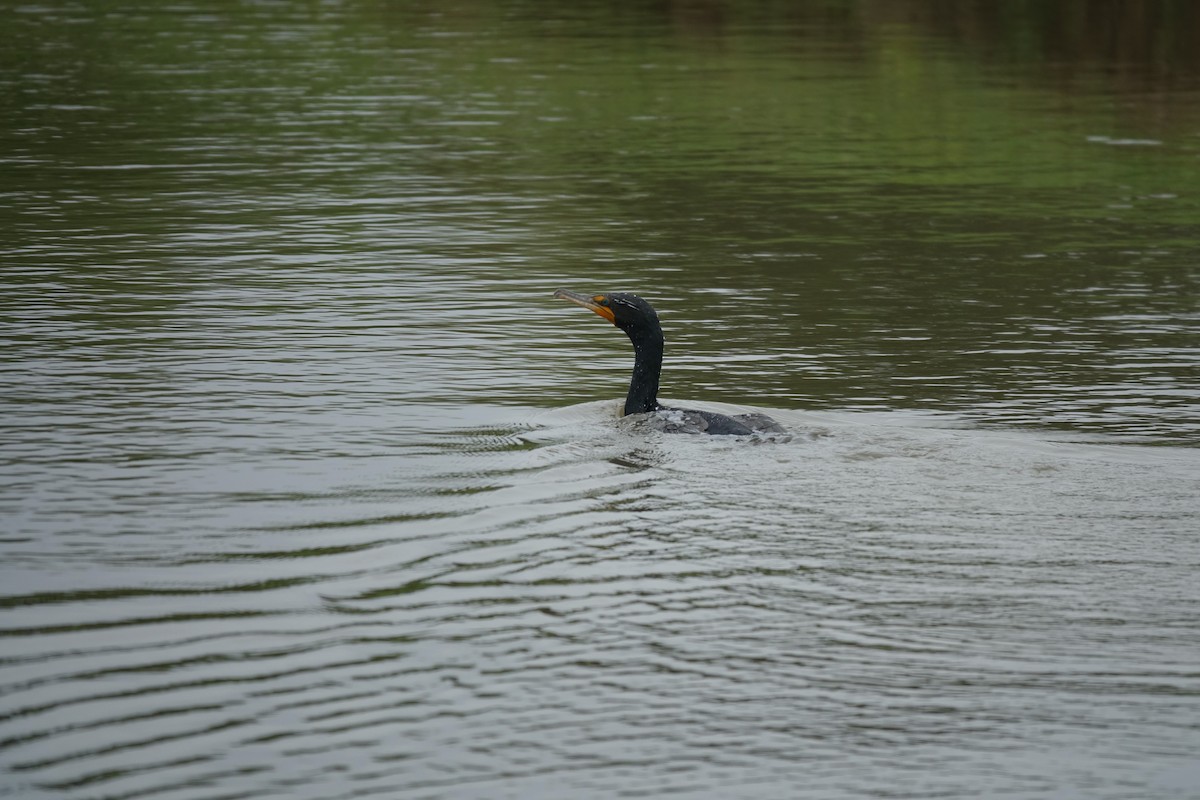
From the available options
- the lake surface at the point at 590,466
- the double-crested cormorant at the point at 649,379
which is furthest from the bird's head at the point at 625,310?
the lake surface at the point at 590,466

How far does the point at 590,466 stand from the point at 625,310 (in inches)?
85.6

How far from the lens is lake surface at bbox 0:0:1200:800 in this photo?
747 centimetres

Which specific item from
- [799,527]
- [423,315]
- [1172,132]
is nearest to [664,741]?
[799,527]

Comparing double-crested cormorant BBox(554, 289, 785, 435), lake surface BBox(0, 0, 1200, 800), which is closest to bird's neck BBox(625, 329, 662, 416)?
double-crested cormorant BBox(554, 289, 785, 435)

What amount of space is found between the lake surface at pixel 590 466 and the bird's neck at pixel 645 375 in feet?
0.93

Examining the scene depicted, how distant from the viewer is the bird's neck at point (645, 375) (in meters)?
13.2

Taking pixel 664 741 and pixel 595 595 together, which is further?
pixel 595 595

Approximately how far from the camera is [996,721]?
7.59 metres

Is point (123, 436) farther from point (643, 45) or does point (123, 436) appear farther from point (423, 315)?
point (643, 45)

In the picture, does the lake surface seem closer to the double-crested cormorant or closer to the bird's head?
the double-crested cormorant

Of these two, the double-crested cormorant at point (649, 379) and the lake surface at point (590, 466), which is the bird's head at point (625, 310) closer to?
the double-crested cormorant at point (649, 379)

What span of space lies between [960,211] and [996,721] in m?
16.7

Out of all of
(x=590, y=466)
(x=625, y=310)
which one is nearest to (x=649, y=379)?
(x=625, y=310)

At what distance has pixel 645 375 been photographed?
13195mm
